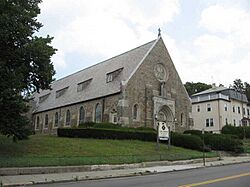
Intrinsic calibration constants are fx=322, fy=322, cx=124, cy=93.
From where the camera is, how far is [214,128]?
60844 mm

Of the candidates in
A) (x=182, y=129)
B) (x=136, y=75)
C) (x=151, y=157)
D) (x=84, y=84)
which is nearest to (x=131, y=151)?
(x=151, y=157)

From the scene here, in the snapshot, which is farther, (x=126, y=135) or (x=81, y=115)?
(x=81, y=115)

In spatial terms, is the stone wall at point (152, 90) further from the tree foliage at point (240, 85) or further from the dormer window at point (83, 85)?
the tree foliage at point (240, 85)

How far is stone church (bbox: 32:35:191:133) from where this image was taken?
3700 cm

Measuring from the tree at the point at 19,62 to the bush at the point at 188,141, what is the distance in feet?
48.8

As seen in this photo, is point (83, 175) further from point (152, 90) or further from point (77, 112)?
point (77, 112)

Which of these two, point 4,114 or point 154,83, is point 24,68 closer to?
point 4,114

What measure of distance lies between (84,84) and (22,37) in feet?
92.5

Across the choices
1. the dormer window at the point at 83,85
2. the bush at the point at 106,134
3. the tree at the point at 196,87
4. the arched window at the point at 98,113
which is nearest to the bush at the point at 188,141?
the bush at the point at 106,134

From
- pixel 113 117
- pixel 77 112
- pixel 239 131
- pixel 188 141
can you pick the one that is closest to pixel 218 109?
pixel 239 131

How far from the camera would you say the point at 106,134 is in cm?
2930

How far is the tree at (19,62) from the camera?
58.5 feet

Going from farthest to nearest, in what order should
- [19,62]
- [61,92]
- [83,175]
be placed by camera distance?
1. [61,92]
2. [19,62]
3. [83,175]

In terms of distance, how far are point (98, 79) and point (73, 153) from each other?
25045 mm
